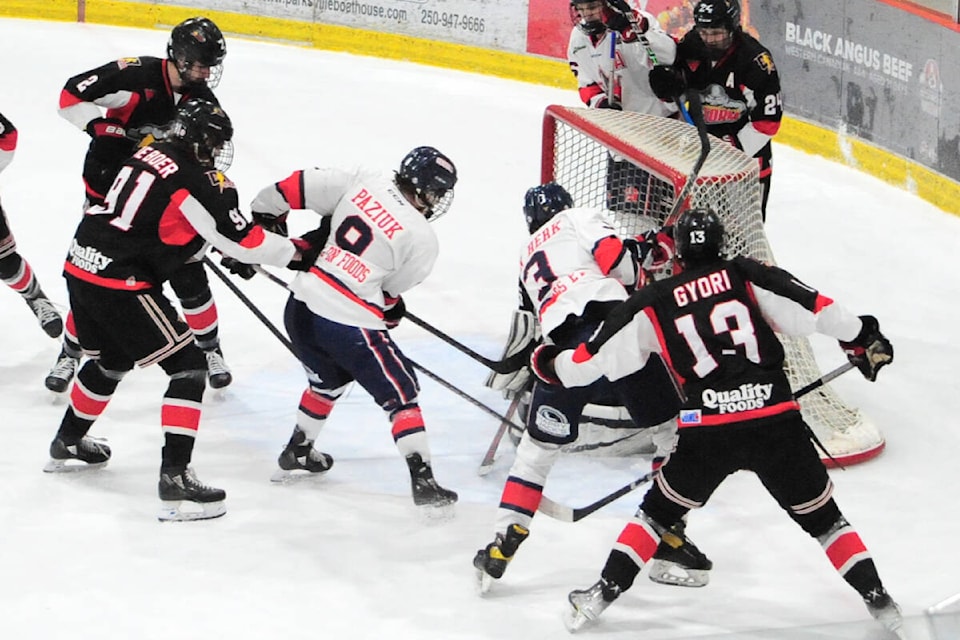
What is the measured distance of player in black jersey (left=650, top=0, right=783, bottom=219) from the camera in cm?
507

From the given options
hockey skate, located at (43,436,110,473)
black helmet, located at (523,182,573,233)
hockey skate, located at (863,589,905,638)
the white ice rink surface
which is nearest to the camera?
hockey skate, located at (863,589,905,638)

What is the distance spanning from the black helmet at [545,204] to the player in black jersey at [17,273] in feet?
6.50

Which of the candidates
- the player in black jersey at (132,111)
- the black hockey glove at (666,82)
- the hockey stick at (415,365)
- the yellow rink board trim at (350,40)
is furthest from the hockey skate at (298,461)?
the yellow rink board trim at (350,40)

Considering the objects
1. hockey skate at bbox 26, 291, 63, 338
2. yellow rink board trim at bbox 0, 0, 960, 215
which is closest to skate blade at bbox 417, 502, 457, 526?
hockey skate at bbox 26, 291, 63, 338

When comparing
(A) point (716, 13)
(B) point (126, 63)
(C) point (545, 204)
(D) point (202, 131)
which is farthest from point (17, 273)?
(A) point (716, 13)

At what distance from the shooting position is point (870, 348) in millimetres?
3404

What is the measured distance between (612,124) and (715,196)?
61cm

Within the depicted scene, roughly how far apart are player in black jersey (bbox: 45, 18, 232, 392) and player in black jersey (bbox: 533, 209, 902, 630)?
181cm

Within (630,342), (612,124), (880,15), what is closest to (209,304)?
(612,124)

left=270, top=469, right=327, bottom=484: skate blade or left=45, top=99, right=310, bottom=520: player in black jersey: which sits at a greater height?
left=45, top=99, right=310, bottom=520: player in black jersey

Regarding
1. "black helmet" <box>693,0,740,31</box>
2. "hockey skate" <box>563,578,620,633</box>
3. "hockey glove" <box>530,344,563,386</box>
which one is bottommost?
"hockey skate" <box>563,578,620,633</box>

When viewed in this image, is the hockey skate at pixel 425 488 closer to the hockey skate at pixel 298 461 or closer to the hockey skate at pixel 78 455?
the hockey skate at pixel 298 461

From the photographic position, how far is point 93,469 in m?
4.24

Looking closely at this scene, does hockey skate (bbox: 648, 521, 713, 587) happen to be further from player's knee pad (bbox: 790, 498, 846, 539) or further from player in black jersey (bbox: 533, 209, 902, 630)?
player's knee pad (bbox: 790, 498, 846, 539)
